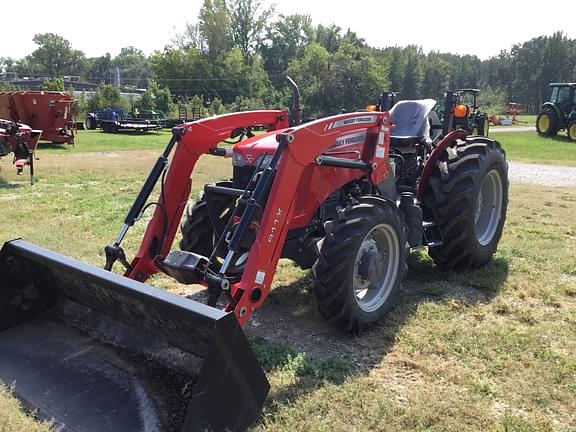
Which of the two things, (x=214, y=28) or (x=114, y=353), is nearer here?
(x=114, y=353)

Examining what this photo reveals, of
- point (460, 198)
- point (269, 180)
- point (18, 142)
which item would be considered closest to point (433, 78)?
point (18, 142)

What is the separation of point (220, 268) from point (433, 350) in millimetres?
1690

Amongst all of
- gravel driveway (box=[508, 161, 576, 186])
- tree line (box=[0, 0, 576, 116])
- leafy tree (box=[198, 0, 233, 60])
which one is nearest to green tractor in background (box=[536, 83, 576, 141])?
gravel driveway (box=[508, 161, 576, 186])

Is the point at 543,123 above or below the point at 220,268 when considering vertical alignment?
below

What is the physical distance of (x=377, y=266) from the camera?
13.8ft

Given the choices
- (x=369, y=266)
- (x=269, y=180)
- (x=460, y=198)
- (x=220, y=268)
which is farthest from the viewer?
(x=460, y=198)

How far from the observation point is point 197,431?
2.65 meters

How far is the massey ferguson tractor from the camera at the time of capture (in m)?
2.96

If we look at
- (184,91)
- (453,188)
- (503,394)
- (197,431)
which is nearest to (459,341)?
(503,394)

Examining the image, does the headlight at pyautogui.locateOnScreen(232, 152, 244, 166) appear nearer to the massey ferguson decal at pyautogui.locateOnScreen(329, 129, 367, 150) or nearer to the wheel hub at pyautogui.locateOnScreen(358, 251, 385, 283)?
the massey ferguson decal at pyautogui.locateOnScreen(329, 129, 367, 150)

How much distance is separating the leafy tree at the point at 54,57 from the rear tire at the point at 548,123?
95.5 meters

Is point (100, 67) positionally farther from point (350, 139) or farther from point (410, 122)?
point (350, 139)

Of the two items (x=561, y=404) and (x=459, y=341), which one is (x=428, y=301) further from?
(x=561, y=404)

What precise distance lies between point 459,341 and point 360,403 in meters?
1.20
